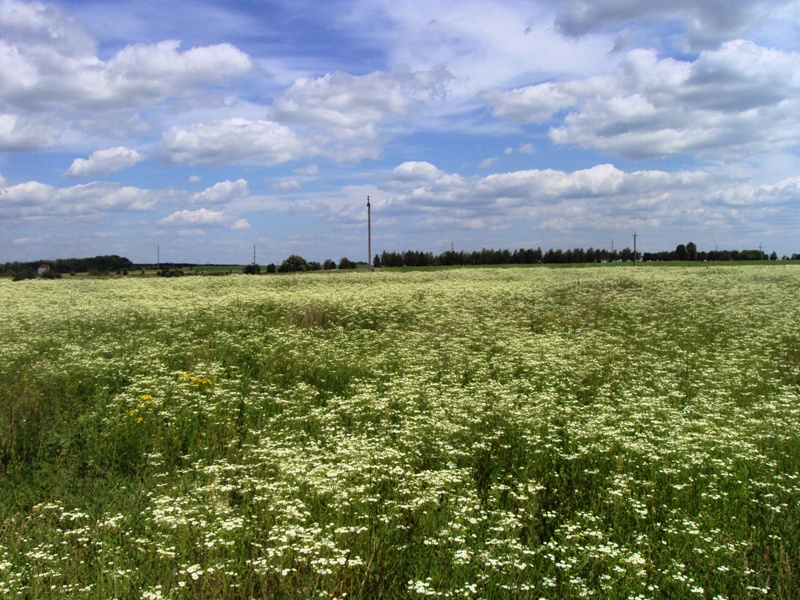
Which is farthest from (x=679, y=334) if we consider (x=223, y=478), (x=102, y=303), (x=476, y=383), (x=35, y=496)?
(x=102, y=303)

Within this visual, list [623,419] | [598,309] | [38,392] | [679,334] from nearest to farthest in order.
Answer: [623,419]
[38,392]
[679,334]
[598,309]

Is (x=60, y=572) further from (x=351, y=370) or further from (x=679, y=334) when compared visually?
(x=679, y=334)

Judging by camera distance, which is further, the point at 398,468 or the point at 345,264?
the point at 345,264

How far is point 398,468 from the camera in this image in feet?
17.5

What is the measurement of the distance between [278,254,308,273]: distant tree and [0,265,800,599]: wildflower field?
61.2 meters

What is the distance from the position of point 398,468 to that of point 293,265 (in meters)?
71.4

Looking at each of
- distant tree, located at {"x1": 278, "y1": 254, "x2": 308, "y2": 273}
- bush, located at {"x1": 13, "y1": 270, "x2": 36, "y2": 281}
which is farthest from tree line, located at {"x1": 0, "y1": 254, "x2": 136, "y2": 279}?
distant tree, located at {"x1": 278, "y1": 254, "x2": 308, "y2": 273}

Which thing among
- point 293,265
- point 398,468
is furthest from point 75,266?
point 398,468

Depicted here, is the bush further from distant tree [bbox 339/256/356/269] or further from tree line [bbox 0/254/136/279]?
distant tree [bbox 339/256/356/269]

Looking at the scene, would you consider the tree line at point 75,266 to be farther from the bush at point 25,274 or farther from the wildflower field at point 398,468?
the wildflower field at point 398,468

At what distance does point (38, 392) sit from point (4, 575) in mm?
5626

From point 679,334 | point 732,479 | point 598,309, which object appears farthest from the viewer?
point 598,309

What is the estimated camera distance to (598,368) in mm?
10352

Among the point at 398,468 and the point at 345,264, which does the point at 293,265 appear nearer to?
the point at 345,264
